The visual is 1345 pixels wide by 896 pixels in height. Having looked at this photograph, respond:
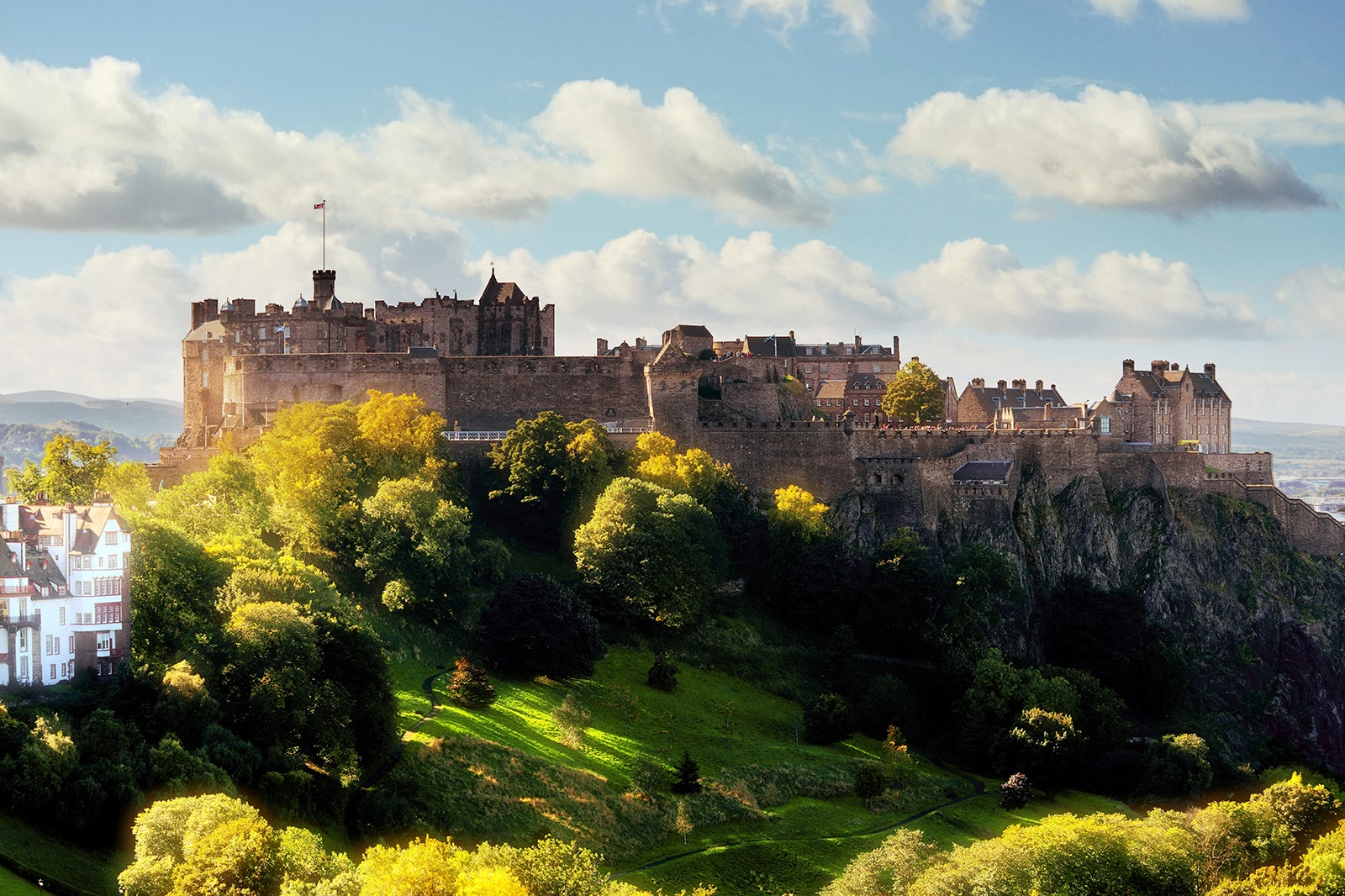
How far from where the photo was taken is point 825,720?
6219cm

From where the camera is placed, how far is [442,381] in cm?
8000

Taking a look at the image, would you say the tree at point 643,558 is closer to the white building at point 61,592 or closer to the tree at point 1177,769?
the tree at point 1177,769

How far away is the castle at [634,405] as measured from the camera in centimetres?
7931

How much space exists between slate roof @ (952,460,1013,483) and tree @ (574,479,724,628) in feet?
63.0

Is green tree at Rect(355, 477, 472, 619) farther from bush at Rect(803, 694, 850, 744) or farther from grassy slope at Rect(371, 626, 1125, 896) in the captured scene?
bush at Rect(803, 694, 850, 744)

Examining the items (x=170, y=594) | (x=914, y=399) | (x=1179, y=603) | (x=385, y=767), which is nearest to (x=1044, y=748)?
(x=1179, y=603)

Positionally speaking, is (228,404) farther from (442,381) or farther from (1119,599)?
(1119,599)

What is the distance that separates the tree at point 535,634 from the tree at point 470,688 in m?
3.48

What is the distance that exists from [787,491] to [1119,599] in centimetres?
Result: 1783

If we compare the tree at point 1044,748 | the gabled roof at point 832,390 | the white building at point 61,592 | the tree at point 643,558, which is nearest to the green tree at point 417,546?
the tree at point 643,558

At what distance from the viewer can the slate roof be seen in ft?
265

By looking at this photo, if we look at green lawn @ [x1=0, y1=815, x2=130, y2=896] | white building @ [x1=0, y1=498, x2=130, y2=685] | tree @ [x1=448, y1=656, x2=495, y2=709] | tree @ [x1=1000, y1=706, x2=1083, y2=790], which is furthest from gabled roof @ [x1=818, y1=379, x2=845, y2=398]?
green lawn @ [x1=0, y1=815, x2=130, y2=896]

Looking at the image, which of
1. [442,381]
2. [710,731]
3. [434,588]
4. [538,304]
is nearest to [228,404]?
[442,381]

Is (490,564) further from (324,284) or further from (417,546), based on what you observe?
(324,284)
